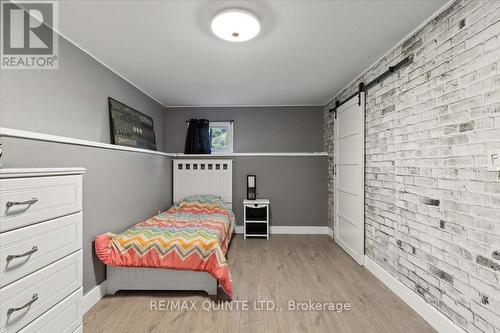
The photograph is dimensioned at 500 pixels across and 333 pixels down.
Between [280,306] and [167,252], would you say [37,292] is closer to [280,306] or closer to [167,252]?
[167,252]

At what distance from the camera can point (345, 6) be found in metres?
1.75

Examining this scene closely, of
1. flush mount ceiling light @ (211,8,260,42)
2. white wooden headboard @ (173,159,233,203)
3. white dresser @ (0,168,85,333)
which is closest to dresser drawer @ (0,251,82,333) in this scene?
white dresser @ (0,168,85,333)

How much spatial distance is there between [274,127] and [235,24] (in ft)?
9.53

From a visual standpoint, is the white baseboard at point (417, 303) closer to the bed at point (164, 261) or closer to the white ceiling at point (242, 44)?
the bed at point (164, 261)

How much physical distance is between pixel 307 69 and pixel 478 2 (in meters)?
1.56

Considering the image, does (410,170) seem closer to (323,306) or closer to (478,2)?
(478,2)

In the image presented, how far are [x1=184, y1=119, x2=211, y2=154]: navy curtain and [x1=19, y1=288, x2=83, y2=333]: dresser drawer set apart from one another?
10.5ft

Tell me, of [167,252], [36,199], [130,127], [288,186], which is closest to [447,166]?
[167,252]

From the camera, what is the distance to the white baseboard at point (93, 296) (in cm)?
214

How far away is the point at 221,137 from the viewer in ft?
15.7

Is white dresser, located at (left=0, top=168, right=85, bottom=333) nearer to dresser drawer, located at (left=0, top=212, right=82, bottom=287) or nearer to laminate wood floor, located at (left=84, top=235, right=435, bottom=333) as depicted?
dresser drawer, located at (left=0, top=212, right=82, bottom=287)

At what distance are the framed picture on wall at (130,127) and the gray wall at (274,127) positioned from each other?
4.09 ft

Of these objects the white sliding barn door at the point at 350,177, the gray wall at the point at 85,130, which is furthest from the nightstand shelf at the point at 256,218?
the gray wall at the point at 85,130

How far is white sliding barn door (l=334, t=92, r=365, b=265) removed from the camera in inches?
120
